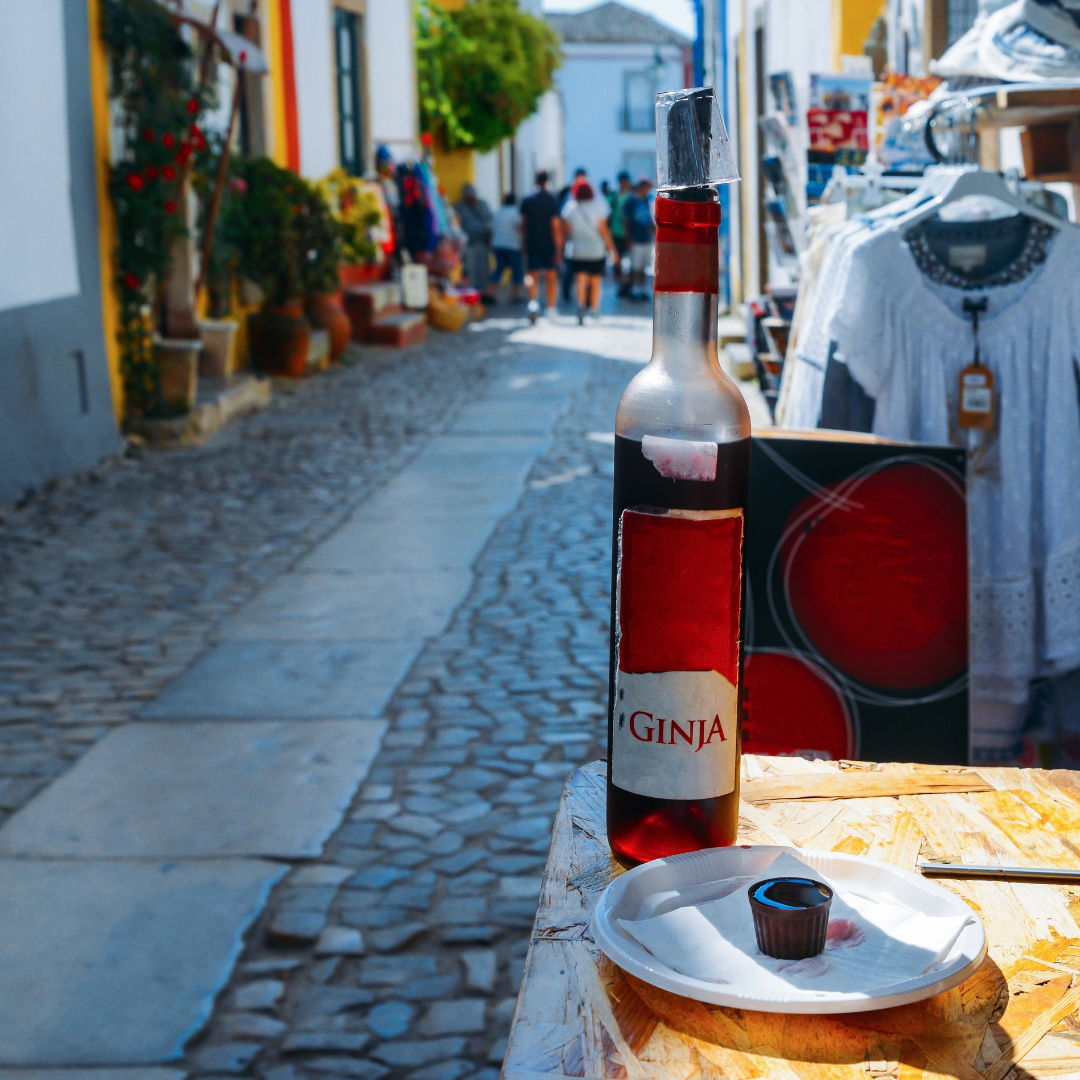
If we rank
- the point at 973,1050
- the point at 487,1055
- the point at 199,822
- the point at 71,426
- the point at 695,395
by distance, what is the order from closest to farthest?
1. the point at 973,1050
2. the point at 695,395
3. the point at 487,1055
4. the point at 199,822
5. the point at 71,426

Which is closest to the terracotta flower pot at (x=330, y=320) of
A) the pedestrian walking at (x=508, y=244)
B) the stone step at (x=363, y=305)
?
the stone step at (x=363, y=305)

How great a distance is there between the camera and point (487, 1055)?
240cm

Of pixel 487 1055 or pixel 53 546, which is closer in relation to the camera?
pixel 487 1055

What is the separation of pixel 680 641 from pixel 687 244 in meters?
0.32

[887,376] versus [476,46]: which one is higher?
[476,46]

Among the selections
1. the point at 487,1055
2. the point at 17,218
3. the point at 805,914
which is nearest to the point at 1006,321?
the point at 487,1055

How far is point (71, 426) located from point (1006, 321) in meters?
6.00

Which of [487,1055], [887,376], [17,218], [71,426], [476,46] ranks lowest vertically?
[487,1055]

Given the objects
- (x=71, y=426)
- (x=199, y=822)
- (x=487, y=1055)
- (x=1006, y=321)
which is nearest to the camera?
(x=487, y=1055)

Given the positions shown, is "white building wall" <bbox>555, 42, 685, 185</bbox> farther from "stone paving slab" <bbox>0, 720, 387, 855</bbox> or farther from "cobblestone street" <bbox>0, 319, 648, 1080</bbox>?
"stone paving slab" <bbox>0, 720, 387, 855</bbox>

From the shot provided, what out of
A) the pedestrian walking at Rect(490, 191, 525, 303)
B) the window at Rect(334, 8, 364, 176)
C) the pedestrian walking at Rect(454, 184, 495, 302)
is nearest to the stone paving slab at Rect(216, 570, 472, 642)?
the window at Rect(334, 8, 364, 176)

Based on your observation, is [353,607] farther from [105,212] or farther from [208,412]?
[105,212]

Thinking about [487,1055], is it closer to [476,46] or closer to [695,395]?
[695,395]

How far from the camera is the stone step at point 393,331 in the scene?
13844 mm
